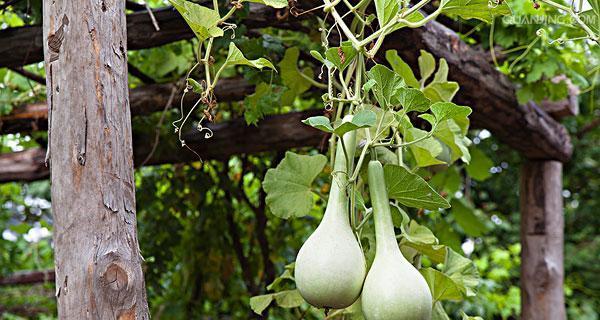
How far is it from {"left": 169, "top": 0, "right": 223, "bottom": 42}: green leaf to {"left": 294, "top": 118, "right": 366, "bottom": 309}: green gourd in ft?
0.86

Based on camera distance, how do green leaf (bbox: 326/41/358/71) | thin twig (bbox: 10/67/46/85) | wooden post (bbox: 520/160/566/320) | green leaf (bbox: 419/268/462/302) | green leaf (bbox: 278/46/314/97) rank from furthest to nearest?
1. wooden post (bbox: 520/160/566/320)
2. thin twig (bbox: 10/67/46/85)
3. green leaf (bbox: 278/46/314/97)
4. green leaf (bbox: 419/268/462/302)
5. green leaf (bbox: 326/41/358/71)

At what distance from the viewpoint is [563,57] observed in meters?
1.77

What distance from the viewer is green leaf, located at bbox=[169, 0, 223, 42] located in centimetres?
77

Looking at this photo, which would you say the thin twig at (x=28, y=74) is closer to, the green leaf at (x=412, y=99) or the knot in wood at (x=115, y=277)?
the knot in wood at (x=115, y=277)

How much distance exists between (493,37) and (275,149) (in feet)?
2.21

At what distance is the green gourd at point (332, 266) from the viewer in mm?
697

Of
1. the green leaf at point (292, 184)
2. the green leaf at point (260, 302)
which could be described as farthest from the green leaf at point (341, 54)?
the green leaf at point (260, 302)


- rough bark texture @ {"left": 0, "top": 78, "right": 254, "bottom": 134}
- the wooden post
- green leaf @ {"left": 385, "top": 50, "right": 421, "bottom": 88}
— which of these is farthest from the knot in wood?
the wooden post

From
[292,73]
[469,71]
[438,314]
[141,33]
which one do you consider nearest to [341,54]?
[438,314]

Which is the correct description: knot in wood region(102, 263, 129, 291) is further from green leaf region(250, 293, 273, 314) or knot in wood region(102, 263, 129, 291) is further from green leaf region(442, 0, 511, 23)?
green leaf region(442, 0, 511, 23)

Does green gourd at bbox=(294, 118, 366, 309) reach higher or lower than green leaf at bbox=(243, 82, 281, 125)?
higher

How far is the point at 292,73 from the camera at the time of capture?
1320 millimetres

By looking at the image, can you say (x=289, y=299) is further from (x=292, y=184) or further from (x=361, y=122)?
(x=361, y=122)

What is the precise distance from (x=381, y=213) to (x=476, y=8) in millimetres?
284
